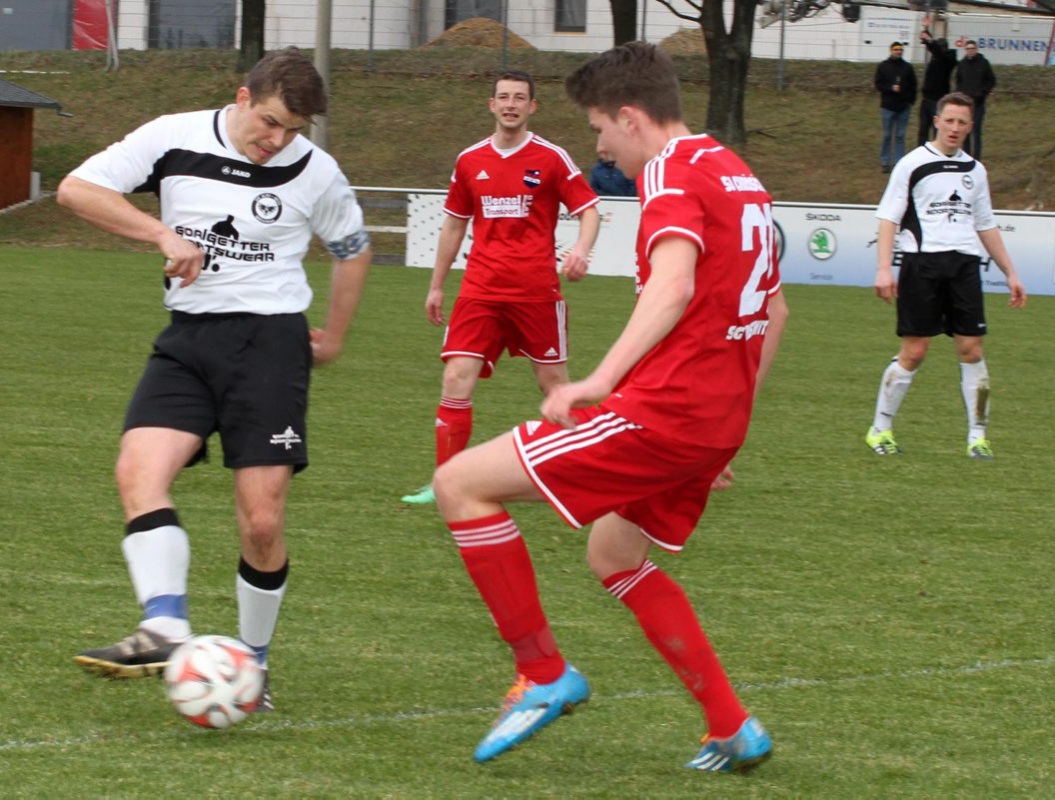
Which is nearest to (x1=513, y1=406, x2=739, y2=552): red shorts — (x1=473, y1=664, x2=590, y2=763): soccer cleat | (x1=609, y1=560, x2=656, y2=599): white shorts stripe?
(x1=609, y1=560, x2=656, y2=599): white shorts stripe

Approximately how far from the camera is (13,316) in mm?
14180

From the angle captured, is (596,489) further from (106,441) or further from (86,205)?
(106,441)

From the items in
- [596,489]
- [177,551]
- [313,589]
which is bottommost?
[313,589]

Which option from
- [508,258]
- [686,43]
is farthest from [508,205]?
[686,43]

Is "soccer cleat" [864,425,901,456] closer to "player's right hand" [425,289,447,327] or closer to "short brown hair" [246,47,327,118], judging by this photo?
"player's right hand" [425,289,447,327]

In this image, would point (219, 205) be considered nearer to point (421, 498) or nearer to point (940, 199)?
point (421, 498)

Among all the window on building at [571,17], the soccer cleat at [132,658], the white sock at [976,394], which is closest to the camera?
the soccer cleat at [132,658]

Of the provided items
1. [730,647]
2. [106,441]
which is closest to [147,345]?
[106,441]

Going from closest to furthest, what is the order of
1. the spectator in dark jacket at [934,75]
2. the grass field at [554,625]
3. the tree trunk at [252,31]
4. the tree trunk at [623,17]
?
the grass field at [554,625]
the spectator in dark jacket at [934,75]
the tree trunk at [623,17]
the tree trunk at [252,31]

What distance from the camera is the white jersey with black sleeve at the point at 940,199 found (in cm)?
910

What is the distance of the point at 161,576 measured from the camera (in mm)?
4109

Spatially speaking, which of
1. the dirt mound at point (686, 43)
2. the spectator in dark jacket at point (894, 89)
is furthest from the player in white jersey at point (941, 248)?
the dirt mound at point (686, 43)

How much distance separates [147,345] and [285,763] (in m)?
9.07

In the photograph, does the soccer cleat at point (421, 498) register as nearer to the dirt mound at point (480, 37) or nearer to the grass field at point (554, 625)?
the grass field at point (554, 625)
